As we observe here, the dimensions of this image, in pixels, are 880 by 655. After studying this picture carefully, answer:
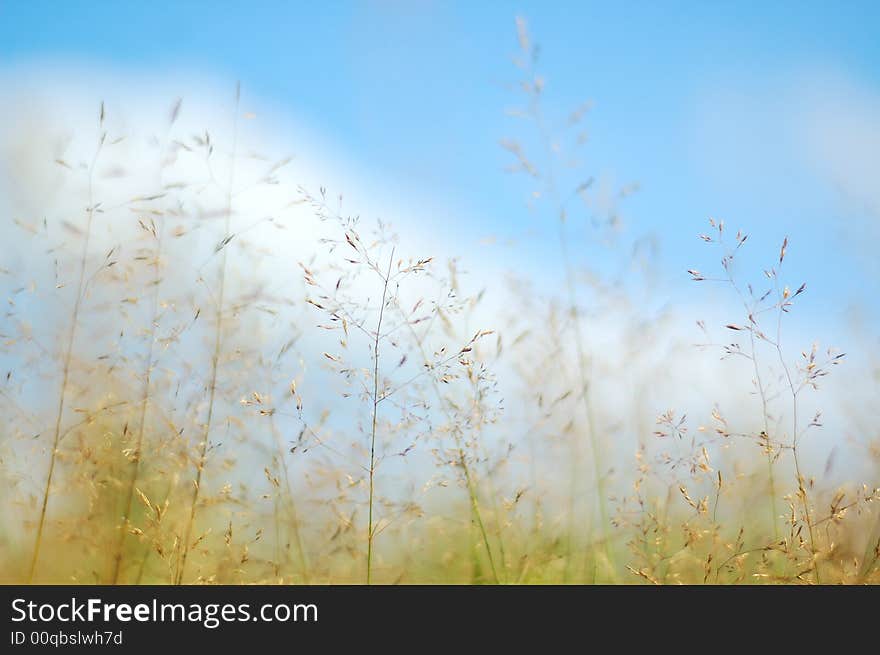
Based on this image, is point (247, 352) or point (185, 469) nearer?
point (185, 469)

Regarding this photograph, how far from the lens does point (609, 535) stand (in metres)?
2.10

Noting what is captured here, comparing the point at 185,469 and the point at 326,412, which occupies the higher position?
the point at 326,412

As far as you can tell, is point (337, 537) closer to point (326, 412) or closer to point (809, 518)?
point (326, 412)

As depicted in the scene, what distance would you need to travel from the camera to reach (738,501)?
7.23 feet
